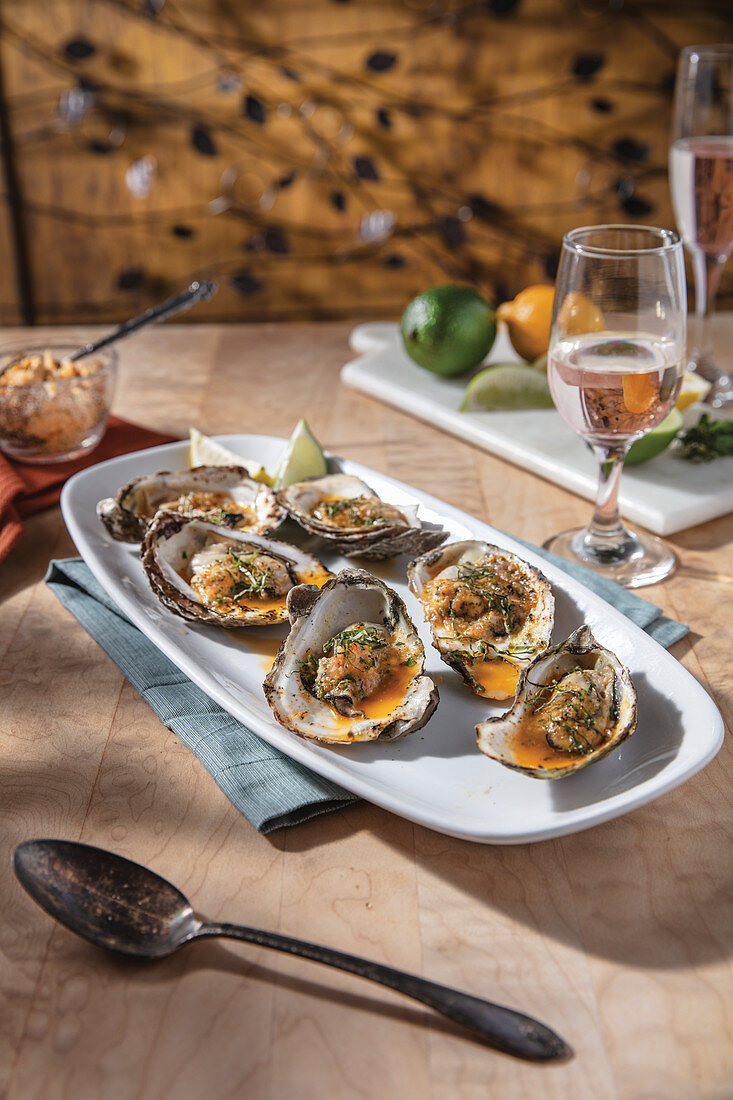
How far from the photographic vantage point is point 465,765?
989 millimetres

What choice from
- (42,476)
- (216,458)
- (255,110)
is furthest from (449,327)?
(255,110)

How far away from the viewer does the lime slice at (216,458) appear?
1.60m

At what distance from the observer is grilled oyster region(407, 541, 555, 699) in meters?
1.11

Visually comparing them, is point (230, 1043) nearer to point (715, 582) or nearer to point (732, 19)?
point (715, 582)

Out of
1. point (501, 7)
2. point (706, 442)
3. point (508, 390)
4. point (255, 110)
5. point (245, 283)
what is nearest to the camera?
point (706, 442)

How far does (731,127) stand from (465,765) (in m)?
1.53

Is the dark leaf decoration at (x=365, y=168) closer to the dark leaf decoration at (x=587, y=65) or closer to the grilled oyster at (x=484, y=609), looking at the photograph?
the dark leaf decoration at (x=587, y=65)

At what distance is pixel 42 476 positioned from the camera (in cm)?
175

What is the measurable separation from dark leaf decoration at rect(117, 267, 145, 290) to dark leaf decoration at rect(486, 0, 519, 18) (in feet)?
4.21

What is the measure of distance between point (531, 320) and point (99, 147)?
1.60 metres

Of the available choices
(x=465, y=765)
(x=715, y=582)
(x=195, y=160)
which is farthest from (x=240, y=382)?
(x=465, y=765)

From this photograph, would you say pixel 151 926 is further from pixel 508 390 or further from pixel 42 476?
pixel 508 390

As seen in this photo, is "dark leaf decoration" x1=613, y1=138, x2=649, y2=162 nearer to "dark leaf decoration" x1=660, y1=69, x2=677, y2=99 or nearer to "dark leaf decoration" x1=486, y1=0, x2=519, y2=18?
"dark leaf decoration" x1=660, y1=69, x2=677, y2=99

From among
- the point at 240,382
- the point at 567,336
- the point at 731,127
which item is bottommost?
the point at 240,382
